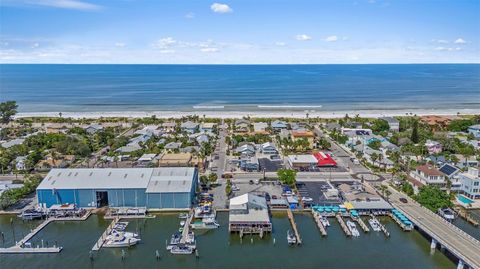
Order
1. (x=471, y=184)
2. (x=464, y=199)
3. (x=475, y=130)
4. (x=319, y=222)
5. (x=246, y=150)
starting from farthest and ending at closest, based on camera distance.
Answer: (x=475, y=130) < (x=246, y=150) < (x=471, y=184) < (x=464, y=199) < (x=319, y=222)

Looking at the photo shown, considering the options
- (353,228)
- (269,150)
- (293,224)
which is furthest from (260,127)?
(353,228)

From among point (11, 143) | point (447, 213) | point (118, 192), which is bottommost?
point (447, 213)

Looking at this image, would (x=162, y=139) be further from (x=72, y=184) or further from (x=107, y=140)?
(x=72, y=184)

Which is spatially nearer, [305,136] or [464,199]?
[464,199]

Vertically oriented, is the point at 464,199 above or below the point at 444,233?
above

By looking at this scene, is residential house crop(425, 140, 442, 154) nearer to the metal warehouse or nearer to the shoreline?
the shoreline

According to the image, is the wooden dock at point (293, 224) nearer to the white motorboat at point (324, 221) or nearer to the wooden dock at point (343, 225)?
the white motorboat at point (324, 221)

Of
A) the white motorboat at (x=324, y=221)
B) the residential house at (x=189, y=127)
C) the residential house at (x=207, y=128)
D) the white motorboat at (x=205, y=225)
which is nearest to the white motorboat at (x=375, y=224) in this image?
the white motorboat at (x=324, y=221)

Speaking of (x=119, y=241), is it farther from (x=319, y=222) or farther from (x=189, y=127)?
(x=189, y=127)
